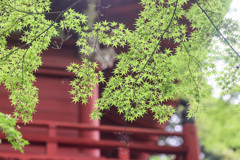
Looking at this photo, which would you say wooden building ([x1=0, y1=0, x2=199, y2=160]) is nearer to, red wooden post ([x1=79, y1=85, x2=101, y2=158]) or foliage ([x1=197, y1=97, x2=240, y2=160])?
red wooden post ([x1=79, y1=85, x2=101, y2=158])

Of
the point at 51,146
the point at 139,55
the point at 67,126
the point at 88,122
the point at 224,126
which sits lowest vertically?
the point at 51,146

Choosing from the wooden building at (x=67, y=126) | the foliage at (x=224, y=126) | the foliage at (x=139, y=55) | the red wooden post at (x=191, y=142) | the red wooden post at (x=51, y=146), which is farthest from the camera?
the foliage at (x=224, y=126)

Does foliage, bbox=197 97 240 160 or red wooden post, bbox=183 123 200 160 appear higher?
foliage, bbox=197 97 240 160

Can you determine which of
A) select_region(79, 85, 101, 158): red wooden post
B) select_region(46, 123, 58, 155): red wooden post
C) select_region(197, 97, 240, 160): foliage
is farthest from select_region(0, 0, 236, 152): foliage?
select_region(197, 97, 240, 160): foliage

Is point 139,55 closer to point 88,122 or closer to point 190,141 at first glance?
point 88,122

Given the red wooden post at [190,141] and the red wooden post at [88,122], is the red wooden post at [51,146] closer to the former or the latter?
the red wooden post at [88,122]

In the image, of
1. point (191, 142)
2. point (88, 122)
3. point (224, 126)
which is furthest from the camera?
point (224, 126)

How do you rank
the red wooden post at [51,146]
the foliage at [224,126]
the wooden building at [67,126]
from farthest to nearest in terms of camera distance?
the foliage at [224,126], the wooden building at [67,126], the red wooden post at [51,146]

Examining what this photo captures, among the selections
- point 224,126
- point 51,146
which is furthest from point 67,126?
point 224,126

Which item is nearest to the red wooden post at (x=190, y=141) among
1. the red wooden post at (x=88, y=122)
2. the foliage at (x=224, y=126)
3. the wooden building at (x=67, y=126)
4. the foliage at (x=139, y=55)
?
the wooden building at (x=67, y=126)

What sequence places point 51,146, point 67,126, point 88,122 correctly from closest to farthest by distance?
point 51,146 → point 67,126 → point 88,122

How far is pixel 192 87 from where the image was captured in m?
3.45

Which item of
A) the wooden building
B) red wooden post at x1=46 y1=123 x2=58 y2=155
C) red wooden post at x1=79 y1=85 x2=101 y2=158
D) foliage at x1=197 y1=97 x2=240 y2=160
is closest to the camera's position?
red wooden post at x1=46 y1=123 x2=58 y2=155

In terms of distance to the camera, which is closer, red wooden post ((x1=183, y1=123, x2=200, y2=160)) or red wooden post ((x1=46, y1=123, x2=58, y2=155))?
red wooden post ((x1=46, y1=123, x2=58, y2=155))
